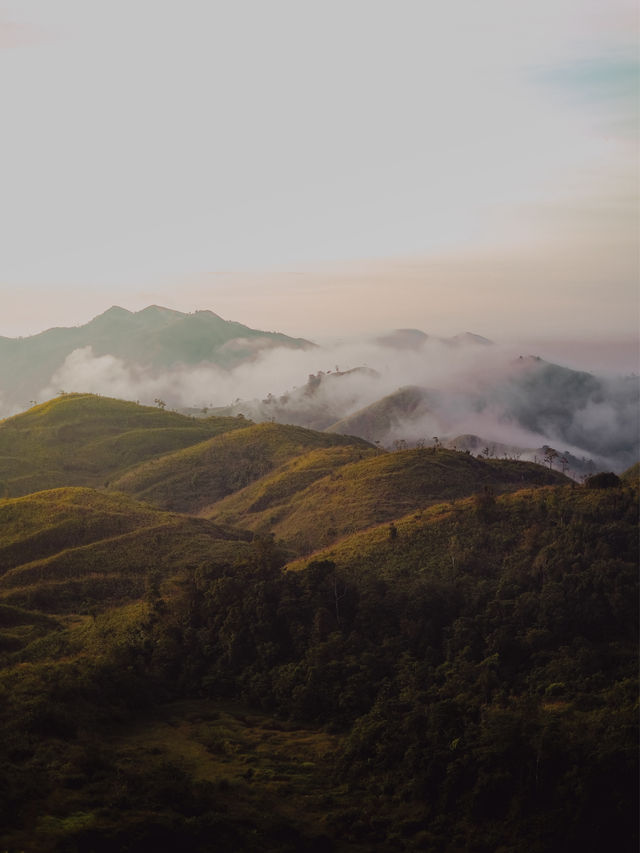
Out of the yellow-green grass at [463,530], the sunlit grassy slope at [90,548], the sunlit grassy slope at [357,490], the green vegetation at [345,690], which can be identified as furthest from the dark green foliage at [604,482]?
the sunlit grassy slope at [90,548]

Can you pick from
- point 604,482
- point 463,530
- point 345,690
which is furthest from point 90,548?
point 604,482

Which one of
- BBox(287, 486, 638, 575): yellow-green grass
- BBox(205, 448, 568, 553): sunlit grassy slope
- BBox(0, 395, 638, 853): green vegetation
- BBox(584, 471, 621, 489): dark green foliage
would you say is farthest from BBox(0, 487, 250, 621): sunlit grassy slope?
BBox(584, 471, 621, 489): dark green foliage

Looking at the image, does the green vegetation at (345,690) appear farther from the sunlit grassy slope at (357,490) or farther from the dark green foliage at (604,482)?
the sunlit grassy slope at (357,490)

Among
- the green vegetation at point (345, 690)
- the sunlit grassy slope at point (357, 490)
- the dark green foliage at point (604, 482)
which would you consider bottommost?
the sunlit grassy slope at point (357, 490)

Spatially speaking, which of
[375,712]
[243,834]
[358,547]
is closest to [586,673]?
[375,712]

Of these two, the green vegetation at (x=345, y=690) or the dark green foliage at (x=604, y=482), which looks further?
the dark green foliage at (x=604, y=482)

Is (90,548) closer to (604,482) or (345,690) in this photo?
(345,690)
